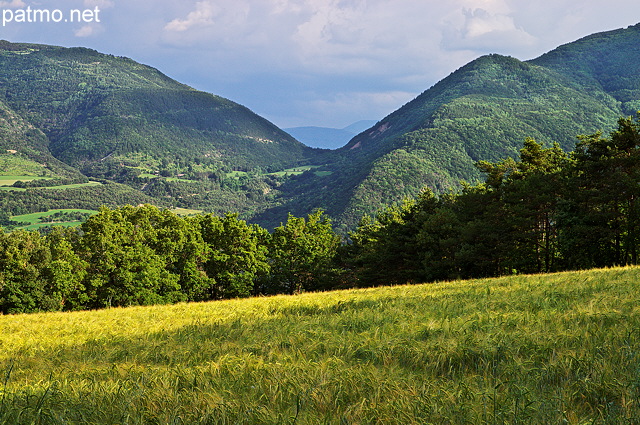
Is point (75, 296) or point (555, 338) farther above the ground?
point (555, 338)

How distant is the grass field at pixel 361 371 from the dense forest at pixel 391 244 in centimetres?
3193

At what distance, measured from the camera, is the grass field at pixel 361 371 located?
131 inches

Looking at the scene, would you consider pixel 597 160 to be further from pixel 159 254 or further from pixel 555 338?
pixel 159 254

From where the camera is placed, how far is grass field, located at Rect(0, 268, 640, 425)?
333cm

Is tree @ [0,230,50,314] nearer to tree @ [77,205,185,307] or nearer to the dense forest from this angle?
the dense forest

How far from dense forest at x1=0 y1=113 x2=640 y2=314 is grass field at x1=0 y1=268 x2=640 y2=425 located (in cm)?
3193

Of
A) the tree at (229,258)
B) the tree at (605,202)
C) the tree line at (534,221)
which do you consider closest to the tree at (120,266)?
the tree at (229,258)

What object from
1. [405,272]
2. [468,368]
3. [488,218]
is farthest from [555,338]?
[405,272]

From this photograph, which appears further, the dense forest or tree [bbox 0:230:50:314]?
tree [bbox 0:230:50:314]

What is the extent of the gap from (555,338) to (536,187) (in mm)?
37032

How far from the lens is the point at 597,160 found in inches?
1384

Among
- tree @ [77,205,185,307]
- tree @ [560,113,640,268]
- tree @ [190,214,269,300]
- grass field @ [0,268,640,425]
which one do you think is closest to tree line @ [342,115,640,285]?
tree @ [560,113,640,268]

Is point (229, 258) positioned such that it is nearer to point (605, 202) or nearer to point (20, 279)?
point (20, 279)

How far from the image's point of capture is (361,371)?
4355 millimetres
